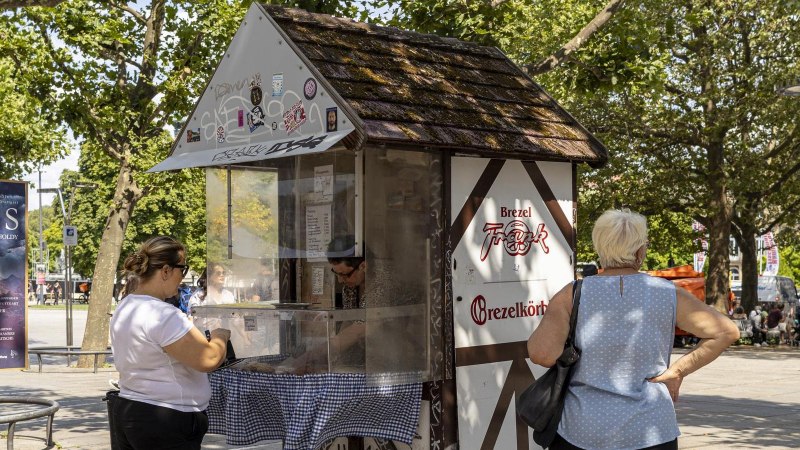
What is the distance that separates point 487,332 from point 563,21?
15528mm

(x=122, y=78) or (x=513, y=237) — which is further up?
(x=122, y=78)

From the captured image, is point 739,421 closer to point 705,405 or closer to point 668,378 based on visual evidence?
point 705,405

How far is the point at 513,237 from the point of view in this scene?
659 centimetres

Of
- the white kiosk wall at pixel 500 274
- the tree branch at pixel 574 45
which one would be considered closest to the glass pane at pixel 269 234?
the white kiosk wall at pixel 500 274

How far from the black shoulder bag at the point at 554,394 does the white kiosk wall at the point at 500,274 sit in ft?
7.06

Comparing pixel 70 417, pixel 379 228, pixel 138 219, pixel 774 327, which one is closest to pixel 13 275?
pixel 70 417

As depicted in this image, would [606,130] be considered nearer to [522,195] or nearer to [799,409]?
[799,409]

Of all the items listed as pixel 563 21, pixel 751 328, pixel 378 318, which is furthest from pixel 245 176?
pixel 751 328

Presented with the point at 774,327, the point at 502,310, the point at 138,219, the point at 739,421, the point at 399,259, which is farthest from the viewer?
the point at 138,219

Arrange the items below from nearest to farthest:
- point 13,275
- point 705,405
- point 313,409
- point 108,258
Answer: point 313,409
point 705,405
point 13,275
point 108,258

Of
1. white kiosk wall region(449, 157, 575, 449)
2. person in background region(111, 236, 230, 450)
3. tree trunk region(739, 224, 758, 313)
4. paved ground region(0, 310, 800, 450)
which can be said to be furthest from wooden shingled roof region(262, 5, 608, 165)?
tree trunk region(739, 224, 758, 313)

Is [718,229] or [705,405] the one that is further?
[718,229]

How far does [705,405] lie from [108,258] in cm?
1047

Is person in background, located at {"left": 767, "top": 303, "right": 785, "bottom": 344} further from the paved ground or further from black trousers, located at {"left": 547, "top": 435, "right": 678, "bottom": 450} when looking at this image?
black trousers, located at {"left": 547, "top": 435, "right": 678, "bottom": 450}
